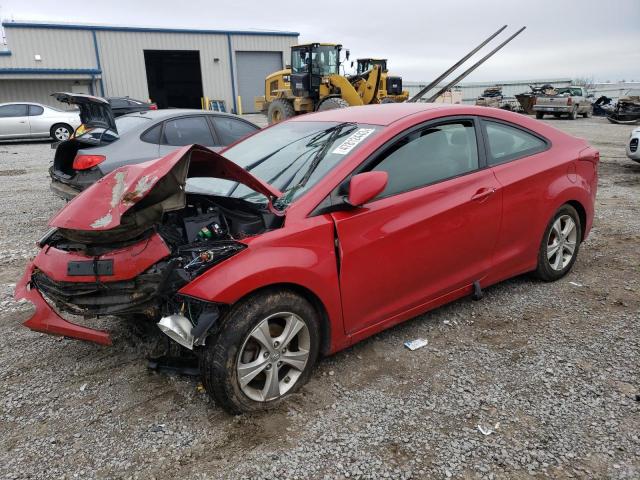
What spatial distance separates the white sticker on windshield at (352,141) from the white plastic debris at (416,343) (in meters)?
1.37

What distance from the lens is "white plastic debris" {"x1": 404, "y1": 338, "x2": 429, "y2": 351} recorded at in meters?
3.30

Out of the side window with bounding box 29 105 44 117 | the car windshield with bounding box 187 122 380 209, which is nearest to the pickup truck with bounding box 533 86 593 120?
the side window with bounding box 29 105 44 117

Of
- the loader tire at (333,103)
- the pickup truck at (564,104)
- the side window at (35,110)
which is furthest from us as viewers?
the pickup truck at (564,104)

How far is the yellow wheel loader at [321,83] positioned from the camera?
1547 centimetres

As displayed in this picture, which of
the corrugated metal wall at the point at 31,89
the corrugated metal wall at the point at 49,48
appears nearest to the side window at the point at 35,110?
the corrugated metal wall at the point at 31,89

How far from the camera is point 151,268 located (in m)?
2.55

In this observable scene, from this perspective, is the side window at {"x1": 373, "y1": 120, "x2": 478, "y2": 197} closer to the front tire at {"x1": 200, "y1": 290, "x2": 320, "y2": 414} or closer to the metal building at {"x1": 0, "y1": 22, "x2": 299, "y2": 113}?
the front tire at {"x1": 200, "y1": 290, "x2": 320, "y2": 414}

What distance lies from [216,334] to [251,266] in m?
0.39

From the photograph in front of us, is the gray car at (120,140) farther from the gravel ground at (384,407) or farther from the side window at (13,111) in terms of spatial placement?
the side window at (13,111)

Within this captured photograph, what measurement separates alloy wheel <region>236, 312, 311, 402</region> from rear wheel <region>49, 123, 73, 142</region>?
55.1 ft

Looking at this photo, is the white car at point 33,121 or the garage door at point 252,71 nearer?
the white car at point 33,121

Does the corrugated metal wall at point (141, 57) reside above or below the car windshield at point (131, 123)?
above

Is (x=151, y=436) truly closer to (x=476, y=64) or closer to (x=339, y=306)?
(x=339, y=306)

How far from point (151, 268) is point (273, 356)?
2.63 ft
